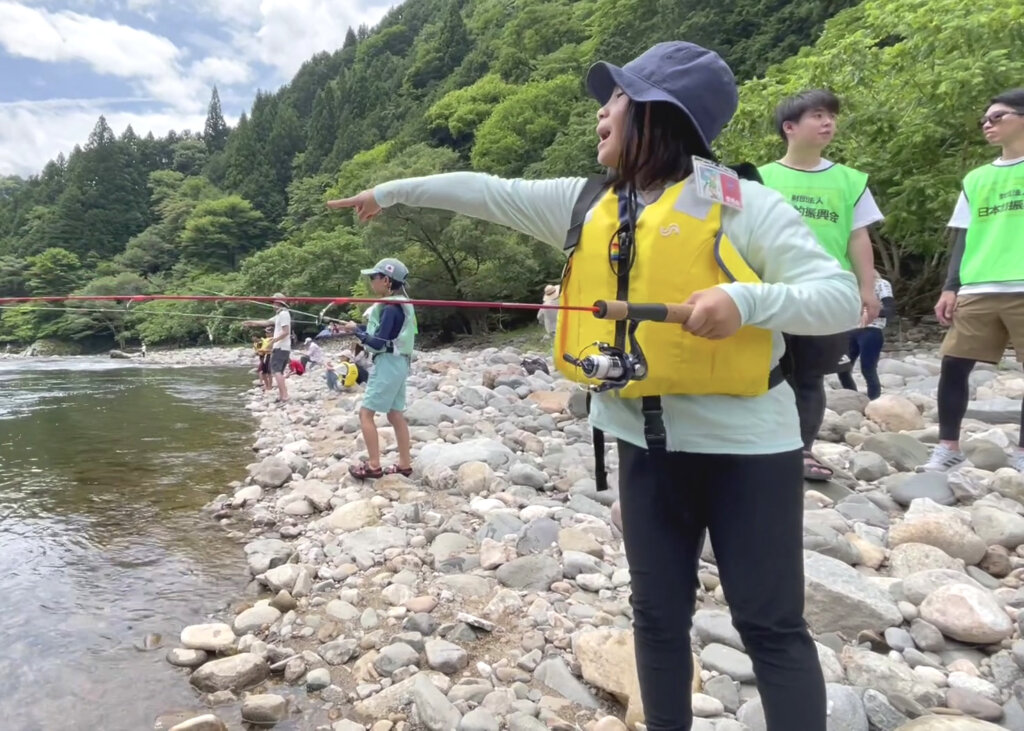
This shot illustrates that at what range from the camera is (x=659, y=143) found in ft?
5.42

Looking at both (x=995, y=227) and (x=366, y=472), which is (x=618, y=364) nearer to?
(x=995, y=227)

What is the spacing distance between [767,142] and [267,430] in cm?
936

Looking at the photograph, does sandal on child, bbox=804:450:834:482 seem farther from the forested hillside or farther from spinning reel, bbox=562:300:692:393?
the forested hillside

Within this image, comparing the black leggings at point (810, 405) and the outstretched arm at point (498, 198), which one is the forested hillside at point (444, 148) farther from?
the black leggings at point (810, 405)

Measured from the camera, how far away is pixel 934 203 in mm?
9711

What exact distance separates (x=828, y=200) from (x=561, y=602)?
2.31m

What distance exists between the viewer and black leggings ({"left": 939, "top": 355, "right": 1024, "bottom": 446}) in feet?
12.8

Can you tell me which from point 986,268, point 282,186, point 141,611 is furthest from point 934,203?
point 282,186

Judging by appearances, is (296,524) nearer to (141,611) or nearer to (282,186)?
(141,611)

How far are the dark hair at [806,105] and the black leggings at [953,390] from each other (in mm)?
1712

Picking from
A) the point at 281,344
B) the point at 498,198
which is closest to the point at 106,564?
the point at 498,198

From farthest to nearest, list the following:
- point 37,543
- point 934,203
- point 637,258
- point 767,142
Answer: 1. point 767,142
2. point 934,203
3. point 37,543
4. point 637,258

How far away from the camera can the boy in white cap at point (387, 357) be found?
5.61 meters

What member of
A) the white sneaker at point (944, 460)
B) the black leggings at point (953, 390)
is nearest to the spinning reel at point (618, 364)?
the black leggings at point (953, 390)
